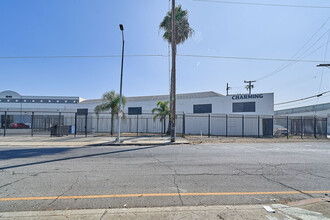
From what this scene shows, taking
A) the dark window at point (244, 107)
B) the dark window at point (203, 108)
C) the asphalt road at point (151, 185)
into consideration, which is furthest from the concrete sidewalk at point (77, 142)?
the dark window at point (244, 107)

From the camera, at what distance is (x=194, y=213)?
9.87 ft

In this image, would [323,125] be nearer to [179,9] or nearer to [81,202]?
[179,9]

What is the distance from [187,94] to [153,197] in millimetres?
31152

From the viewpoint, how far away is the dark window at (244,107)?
24172 millimetres

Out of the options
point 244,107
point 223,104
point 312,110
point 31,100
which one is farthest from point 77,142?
point 312,110

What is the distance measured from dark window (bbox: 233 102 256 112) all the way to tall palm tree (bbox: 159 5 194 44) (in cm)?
1235

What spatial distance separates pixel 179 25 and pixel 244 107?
48.6 ft

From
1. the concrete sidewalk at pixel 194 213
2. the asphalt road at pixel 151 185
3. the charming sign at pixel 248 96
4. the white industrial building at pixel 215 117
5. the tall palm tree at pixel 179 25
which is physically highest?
the tall palm tree at pixel 179 25

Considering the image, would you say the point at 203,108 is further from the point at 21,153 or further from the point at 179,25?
the point at 21,153

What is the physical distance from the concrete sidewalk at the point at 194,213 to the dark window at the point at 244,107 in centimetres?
2306

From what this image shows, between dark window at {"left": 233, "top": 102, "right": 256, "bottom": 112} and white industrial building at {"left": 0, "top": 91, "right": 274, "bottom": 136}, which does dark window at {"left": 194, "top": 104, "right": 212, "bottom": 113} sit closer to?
white industrial building at {"left": 0, "top": 91, "right": 274, "bottom": 136}

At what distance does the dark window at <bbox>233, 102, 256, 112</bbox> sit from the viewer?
Result: 2417cm

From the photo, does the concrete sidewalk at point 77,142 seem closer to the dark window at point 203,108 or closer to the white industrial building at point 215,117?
the white industrial building at point 215,117

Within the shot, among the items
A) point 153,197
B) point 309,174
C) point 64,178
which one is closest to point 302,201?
point 309,174
